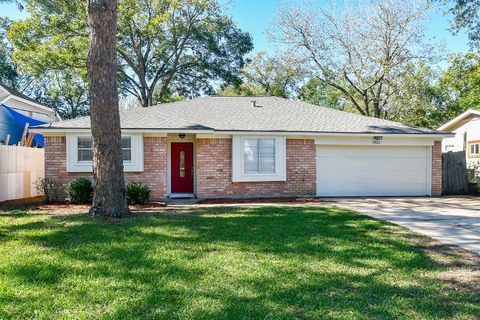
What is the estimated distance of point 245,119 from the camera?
47.5ft

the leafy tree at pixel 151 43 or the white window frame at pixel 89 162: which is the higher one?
the leafy tree at pixel 151 43

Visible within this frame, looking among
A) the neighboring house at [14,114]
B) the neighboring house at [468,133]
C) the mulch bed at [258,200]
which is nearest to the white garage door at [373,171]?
the mulch bed at [258,200]

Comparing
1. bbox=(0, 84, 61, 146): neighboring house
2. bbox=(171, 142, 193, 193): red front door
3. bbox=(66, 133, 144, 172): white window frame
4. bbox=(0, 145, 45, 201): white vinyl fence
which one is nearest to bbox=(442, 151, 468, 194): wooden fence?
bbox=(171, 142, 193, 193): red front door

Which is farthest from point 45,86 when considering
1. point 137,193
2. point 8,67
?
point 137,193

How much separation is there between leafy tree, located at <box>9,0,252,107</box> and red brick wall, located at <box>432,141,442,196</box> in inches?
638

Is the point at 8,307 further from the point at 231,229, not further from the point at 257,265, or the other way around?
the point at 231,229

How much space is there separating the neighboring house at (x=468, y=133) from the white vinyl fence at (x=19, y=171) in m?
20.4

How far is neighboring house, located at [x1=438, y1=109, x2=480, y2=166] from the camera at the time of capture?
1936cm

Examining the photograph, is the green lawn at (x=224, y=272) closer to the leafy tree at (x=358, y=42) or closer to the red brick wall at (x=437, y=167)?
the red brick wall at (x=437, y=167)

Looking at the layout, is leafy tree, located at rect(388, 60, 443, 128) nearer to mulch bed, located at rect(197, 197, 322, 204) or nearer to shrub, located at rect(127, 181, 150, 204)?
mulch bed, located at rect(197, 197, 322, 204)

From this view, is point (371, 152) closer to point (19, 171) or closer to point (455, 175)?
point (455, 175)

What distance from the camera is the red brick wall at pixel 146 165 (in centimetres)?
1261

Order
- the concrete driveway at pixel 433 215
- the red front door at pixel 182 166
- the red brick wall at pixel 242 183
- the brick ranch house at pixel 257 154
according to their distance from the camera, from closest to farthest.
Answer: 1. the concrete driveway at pixel 433 215
2. the brick ranch house at pixel 257 154
3. the red brick wall at pixel 242 183
4. the red front door at pixel 182 166

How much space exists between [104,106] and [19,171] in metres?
A: 6.98
